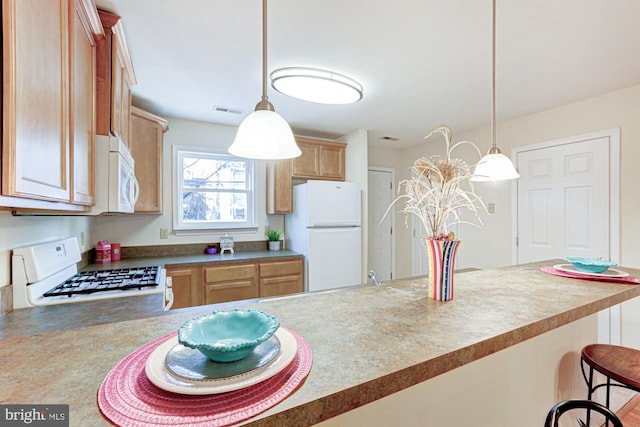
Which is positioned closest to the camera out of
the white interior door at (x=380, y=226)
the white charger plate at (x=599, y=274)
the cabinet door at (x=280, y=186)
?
the white charger plate at (x=599, y=274)

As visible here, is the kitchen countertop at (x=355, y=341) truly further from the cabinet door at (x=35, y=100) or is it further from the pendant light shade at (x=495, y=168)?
the pendant light shade at (x=495, y=168)

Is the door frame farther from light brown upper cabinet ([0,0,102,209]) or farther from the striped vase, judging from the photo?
light brown upper cabinet ([0,0,102,209])

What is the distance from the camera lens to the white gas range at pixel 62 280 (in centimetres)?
137

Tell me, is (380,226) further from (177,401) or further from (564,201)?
(177,401)

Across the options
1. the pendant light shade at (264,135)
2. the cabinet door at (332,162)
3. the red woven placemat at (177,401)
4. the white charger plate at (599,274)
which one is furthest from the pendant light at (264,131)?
the cabinet door at (332,162)

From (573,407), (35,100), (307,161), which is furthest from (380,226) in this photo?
(35,100)

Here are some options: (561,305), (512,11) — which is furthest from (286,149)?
(512,11)

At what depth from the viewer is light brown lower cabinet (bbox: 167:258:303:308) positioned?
2721 mm

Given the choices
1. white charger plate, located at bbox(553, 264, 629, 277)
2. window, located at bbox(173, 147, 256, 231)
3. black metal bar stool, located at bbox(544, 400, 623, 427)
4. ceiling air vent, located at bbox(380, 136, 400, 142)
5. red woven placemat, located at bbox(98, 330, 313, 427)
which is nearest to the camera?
red woven placemat, located at bbox(98, 330, 313, 427)

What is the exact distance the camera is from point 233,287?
2918 mm

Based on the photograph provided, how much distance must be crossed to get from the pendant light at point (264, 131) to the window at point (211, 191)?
254 centimetres

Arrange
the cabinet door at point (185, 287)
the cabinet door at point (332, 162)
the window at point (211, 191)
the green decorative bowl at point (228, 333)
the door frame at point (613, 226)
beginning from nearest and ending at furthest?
the green decorative bowl at point (228, 333) → the door frame at point (613, 226) → the cabinet door at point (185, 287) → the window at point (211, 191) → the cabinet door at point (332, 162)

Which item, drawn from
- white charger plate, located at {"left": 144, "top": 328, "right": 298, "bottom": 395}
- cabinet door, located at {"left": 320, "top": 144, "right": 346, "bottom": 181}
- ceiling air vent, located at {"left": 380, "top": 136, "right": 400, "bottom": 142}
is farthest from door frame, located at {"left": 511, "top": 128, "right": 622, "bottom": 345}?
white charger plate, located at {"left": 144, "top": 328, "right": 298, "bottom": 395}

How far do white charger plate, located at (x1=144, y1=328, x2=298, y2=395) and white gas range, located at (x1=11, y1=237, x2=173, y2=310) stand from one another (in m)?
1.18
